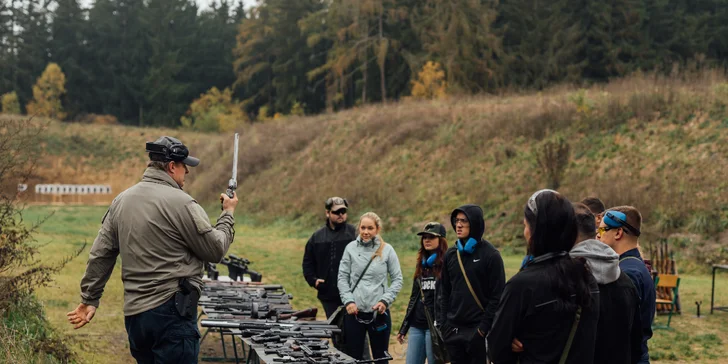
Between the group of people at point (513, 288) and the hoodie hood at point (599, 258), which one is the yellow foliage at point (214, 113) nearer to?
the group of people at point (513, 288)

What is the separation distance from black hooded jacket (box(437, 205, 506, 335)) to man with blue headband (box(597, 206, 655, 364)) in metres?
1.39

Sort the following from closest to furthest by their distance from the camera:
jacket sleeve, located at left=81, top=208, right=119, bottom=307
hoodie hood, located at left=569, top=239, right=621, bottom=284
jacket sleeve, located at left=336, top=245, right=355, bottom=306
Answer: hoodie hood, located at left=569, top=239, right=621, bottom=284
jacket sleeve, located at left=81, top=208, right=119, bottom=307
jacket sleeve, located at left=336, top=245, right=355, bottom=306

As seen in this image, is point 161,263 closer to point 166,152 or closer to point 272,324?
point 166,152

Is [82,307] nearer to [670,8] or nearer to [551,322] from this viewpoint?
[551,322]

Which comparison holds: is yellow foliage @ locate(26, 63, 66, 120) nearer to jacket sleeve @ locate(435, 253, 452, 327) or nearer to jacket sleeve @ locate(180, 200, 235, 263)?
jacket sleeve @ locate(435, 253, 452, 327)

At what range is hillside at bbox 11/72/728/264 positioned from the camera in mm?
25047

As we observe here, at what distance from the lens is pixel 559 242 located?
4172 mm

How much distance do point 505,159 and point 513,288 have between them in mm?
29242

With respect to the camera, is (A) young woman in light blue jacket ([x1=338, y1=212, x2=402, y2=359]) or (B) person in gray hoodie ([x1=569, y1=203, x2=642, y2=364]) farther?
(A) young woman in light blue jacket ([x1=338, y1=212, x2=402, y2=359])

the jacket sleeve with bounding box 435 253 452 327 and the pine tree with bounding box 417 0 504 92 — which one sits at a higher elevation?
the pine tree with bounding box 417 0 504 92

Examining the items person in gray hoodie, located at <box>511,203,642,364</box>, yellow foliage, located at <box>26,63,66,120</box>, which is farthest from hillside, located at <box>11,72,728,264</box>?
yellow foliage, located at <box>26,63,66,120</box>

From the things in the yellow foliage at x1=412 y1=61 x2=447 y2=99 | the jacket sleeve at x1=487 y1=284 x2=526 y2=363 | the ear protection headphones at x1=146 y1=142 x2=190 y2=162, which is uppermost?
the yellow foliage at x1=412 y1=61 x2=447 y2=99

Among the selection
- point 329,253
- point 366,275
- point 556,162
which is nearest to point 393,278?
point 366,275

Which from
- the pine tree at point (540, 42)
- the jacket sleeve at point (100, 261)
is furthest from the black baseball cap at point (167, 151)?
the pine tree at point (540, 42)
